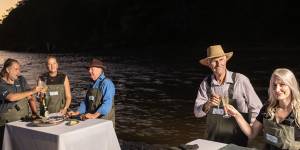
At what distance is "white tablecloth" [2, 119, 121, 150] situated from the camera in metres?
5.14

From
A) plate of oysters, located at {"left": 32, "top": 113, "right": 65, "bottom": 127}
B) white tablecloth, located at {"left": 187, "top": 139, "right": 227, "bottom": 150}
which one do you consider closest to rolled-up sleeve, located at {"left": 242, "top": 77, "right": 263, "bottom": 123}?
white tablecloth, located at {"left": 187, "top": 139, "right": 227, "bottom": 150}

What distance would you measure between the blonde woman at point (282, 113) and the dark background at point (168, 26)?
46.0 meters

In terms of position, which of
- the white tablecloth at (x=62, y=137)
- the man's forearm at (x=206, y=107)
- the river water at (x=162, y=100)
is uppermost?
the man's forearm at (x=206, y=107)

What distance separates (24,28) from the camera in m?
158

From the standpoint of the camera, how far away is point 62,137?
16.6ft

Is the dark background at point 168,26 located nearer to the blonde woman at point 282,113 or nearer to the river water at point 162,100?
the river water at point 162,100

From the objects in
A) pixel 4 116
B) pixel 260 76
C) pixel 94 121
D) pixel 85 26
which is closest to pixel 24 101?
pixel 4 116

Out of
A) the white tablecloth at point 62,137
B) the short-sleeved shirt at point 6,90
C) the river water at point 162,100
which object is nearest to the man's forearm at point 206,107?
the white tablecloth at point 62,137

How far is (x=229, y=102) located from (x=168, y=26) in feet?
243

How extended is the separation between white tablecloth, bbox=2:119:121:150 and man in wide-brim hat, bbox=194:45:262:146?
5.15ft

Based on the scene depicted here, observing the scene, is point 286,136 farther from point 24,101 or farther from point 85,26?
point 85,26

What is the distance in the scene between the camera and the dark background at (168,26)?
193 ft

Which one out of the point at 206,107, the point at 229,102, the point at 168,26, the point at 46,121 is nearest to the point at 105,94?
the point at 46,121

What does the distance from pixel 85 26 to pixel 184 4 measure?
44.8 m
